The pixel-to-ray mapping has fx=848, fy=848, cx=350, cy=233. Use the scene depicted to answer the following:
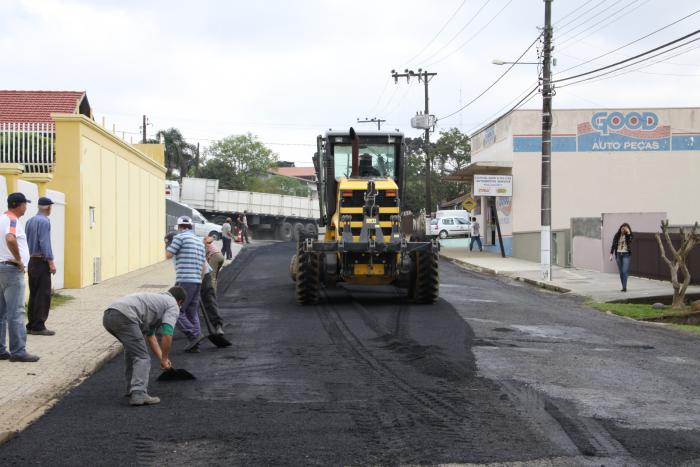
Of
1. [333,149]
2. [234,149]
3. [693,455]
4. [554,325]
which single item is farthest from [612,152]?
[234,149]

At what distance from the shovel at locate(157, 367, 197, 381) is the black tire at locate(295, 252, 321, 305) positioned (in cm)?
755

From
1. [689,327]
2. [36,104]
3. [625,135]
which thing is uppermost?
[36,104]

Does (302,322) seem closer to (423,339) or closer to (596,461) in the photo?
(423,339)

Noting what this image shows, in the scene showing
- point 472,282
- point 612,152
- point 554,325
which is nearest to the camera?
point 554,325

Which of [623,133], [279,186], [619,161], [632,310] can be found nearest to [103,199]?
[632,310]

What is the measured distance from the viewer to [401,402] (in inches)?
309

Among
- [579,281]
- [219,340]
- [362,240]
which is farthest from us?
[579,281]

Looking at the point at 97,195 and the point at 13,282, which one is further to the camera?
the point at 97,195

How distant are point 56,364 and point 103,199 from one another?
44.6 feet

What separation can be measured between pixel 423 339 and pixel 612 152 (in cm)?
2857

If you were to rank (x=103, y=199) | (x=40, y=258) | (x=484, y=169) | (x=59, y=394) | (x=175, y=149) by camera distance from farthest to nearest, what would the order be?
(x=175, y=149), (x=484, y=169), (x=103, y=199), (x=40, y=258), (x=59, y=394)

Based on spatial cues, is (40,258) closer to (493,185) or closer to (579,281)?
(579,281)

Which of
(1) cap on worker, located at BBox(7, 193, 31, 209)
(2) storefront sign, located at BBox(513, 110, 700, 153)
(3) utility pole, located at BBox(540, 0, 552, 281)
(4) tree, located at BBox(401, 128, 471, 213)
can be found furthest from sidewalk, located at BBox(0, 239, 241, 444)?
(4) tree, located at BBox(401, 128, 471, 213)

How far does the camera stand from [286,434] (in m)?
6.68
